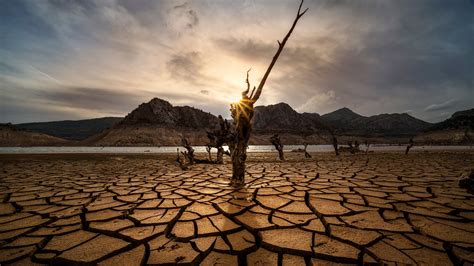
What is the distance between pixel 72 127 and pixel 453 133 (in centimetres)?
19645

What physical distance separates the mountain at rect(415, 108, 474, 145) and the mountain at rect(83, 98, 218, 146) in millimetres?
66020

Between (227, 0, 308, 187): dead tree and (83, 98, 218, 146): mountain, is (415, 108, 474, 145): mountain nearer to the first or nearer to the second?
(83, 98, 218, 146): mountain

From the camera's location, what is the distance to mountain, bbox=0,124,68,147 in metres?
51.5

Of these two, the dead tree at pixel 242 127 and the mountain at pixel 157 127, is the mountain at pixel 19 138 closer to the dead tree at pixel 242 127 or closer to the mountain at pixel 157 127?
the mountain at pixel 157 127

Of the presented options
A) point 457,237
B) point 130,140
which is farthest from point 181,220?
point 130,140

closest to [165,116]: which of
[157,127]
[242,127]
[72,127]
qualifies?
[157,127]

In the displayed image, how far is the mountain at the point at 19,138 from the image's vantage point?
5146 cm

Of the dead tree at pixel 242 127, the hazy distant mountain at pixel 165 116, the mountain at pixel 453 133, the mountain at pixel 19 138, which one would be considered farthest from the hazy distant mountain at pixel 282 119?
the dead tree at pixel 242 127

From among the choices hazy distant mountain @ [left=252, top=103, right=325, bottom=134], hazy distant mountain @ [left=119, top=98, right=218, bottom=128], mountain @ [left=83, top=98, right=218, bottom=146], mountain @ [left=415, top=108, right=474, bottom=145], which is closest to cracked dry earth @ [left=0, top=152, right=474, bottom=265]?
mountain @ [left=83, top=98, right=218, bottom=146]

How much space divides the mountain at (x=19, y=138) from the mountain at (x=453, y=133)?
106 meters

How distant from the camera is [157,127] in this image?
6888cm

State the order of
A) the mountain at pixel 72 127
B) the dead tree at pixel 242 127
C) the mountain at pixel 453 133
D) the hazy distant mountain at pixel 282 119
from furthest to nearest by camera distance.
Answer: the mountain at pixel 72 127
the hazy distant mountain at pixel 282 119
the mountain at pixel 453 133
the dead tree at pixel 242 127

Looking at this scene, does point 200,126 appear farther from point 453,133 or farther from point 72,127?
point 72,127

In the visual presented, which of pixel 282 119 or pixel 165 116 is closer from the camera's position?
pixel 165 116
